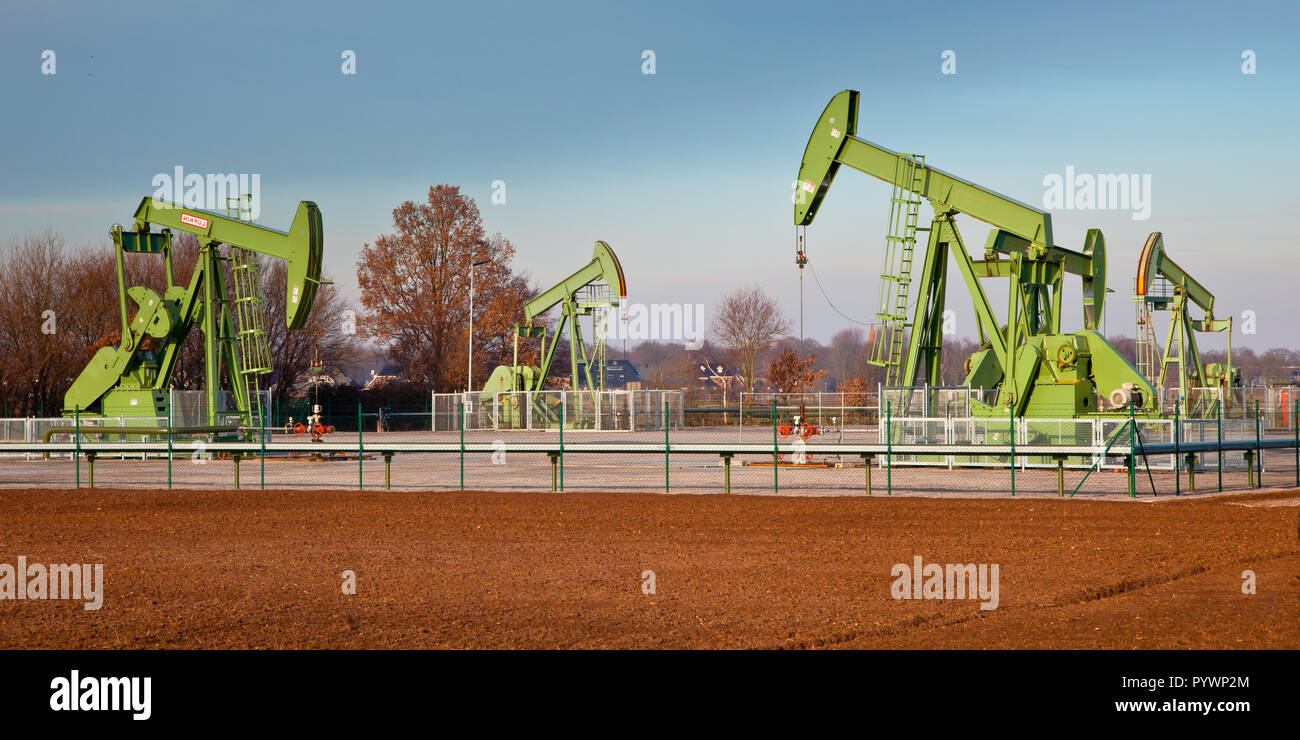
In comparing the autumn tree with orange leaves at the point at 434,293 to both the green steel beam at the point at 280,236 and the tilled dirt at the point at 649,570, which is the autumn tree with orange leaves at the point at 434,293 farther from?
the tilled dirt at the point at 649,570

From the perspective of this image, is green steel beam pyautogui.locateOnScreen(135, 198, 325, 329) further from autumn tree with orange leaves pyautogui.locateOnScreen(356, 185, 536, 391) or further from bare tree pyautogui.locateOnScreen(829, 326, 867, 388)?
bare tree pyautogui.locateOnScreen(829, 326, 867, 388)

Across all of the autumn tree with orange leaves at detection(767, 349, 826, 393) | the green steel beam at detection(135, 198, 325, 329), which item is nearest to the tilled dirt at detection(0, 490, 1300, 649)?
the green steel beam at detection(135, 198, 325, 329)

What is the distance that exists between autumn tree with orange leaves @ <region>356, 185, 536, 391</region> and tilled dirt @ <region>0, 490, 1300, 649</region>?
45.7 m

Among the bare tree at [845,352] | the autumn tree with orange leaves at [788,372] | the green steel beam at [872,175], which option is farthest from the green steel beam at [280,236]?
the bare tree at [845,352]

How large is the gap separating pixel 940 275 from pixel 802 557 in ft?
55.4

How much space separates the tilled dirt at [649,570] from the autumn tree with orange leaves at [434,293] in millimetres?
45656

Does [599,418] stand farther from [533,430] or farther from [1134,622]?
[1134,622]

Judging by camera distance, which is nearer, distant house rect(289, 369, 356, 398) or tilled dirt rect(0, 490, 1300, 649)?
tilled dirt rect(0, 490, 1300, 649)

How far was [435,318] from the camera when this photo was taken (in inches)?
2574

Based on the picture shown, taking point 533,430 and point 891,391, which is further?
point 533,430

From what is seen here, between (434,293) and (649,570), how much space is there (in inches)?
2188

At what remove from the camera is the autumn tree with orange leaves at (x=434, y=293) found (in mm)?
64875

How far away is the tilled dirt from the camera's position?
854 cm

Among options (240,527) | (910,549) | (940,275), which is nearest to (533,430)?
(940,275)
